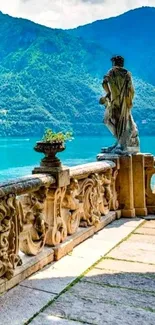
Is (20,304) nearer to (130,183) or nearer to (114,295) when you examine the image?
(114,295)

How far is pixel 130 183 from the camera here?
5.86m

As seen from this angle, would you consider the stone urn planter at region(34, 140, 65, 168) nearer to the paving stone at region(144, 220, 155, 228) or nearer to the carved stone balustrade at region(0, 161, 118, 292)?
the carved stone balustrade at region(0, 161, 118, 292)

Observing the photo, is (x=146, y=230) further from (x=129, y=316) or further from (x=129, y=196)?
(x=129, y=316)

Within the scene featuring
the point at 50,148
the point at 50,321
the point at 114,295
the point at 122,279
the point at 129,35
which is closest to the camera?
the point at 50,321

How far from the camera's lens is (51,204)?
3844mm

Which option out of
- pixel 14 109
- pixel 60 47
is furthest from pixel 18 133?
pixel 60 47

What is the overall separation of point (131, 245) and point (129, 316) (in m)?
1.70

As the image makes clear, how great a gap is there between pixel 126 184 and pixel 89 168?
1.33m

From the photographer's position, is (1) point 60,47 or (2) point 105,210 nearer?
(2) point 105,210

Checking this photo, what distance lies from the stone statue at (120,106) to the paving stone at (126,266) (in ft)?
8.22

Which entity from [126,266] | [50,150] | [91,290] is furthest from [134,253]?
[50,150]

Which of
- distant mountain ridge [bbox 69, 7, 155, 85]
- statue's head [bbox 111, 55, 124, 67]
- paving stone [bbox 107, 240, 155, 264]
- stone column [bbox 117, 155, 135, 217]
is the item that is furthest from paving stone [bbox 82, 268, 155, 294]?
distant mountain ridge [bbox 69, 7, 155, 85]

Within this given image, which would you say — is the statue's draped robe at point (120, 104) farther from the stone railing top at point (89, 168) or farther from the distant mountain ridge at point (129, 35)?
the distant mountain ridge at point (129, 35)

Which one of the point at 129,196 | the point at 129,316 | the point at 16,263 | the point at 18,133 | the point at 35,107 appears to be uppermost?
the point at 35,107
